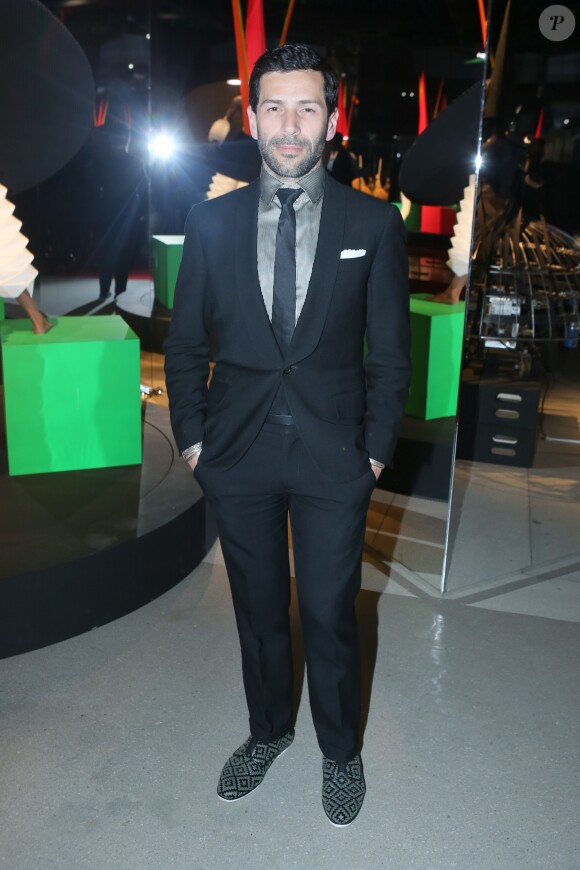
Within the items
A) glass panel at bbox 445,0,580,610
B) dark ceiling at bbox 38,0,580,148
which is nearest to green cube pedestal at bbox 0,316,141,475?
glass panel at bbox 445,0,580,610

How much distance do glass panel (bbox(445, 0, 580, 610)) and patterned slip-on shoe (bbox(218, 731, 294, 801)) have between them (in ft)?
4.36

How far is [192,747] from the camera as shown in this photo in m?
2.39

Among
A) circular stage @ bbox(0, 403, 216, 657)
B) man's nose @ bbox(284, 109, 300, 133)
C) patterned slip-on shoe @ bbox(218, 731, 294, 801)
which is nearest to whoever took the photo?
man's nose @ bbox(284, 109, 300, 133)

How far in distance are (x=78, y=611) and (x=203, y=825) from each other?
41.2 inches

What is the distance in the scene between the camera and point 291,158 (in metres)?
1.82

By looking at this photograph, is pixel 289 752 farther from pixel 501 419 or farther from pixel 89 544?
pixel 501 419

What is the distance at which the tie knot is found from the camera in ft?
6.13

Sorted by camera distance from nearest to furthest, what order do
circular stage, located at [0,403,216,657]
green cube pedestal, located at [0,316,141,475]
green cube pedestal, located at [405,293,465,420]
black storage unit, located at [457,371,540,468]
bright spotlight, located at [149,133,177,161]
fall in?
circular stage, located at [0,403,216,657], green cube pedestal, located at [0,316,141,475], green cube pedestal, located at [405,293,465,420], black storage unit, located at [457,371,540,468], bright spotlight, located at [149,133,177,161]

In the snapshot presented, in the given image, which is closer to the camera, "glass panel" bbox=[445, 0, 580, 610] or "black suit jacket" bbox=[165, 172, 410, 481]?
"black suit jacket" bbox=[165, 172, 410, 481]

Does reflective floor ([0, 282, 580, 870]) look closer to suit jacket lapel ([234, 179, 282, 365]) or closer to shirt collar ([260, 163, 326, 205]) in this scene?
suit jacket lapel ([234, 179, 282, 365])

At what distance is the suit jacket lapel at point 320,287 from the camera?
185cm

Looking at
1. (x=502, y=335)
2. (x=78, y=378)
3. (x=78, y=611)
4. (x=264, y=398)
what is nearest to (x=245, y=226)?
(x=264, y=398)

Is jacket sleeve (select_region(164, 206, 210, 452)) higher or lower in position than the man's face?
lower

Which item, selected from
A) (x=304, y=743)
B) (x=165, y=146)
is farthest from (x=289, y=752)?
(x=165, y=146)
